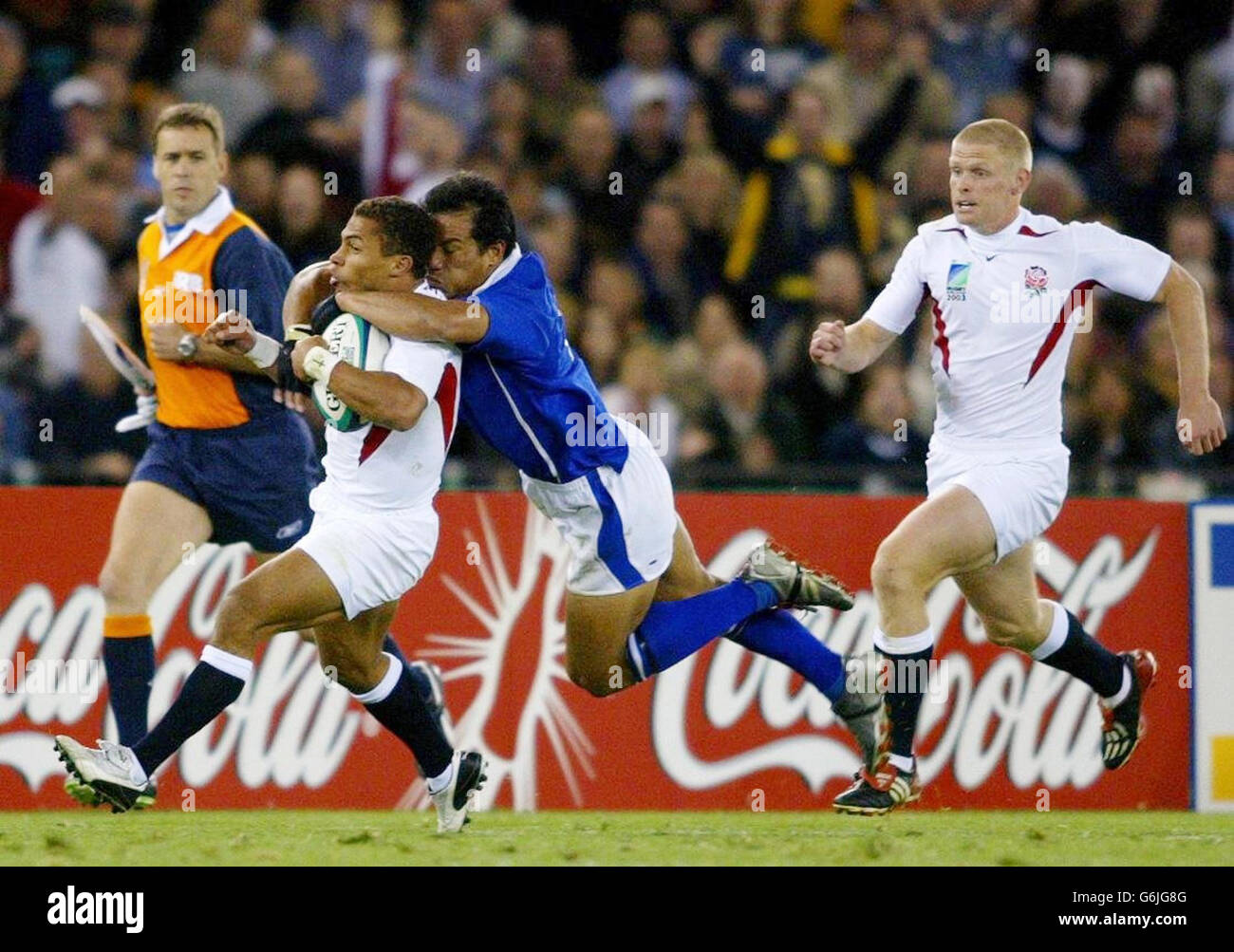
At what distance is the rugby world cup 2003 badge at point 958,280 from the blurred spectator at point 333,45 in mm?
5365

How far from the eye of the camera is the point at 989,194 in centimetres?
756

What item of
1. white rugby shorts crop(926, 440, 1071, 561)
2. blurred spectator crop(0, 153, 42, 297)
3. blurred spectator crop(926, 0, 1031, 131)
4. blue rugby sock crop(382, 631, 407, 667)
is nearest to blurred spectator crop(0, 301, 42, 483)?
blurred spectator crop(0, 153, 42, 297)

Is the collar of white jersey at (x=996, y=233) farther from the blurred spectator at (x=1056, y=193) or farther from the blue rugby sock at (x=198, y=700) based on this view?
the blurred spectator at (x=1056, y=193)

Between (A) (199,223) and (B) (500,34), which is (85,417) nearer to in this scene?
(A) (199,223)

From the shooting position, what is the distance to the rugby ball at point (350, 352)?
6574mm

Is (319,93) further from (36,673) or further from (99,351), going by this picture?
(36,673)

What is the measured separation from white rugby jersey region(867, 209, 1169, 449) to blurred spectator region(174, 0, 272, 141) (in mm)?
5220

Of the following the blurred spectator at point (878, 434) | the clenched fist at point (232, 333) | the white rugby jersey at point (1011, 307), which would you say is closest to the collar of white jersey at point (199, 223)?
the clenched fist at point (232, 333)

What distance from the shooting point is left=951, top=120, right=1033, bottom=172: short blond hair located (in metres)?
7.48

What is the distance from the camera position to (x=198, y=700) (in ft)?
21.8

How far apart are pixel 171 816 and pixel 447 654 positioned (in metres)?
1.45

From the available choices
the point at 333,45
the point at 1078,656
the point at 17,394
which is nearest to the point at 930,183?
the point at 333,45

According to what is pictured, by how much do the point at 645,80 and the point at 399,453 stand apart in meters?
6.27
